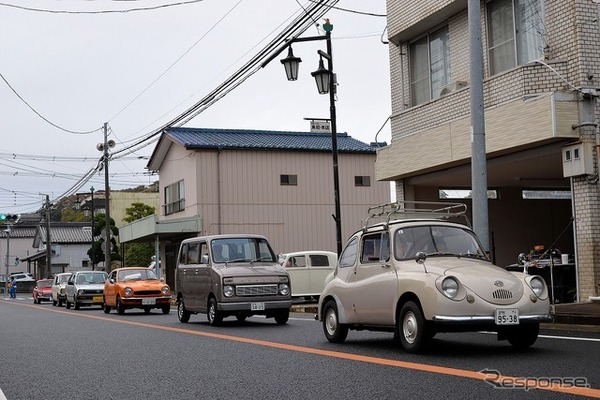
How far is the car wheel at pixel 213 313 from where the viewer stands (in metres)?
17.6

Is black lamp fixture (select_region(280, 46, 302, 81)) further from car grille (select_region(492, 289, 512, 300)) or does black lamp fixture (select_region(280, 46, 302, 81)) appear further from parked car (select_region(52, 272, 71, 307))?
parked car (select_region(52, 272, 71, 307))

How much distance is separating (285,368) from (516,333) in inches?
117

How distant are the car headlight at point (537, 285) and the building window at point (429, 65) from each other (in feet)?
41.1

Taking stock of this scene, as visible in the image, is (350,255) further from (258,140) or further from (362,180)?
(362,180)

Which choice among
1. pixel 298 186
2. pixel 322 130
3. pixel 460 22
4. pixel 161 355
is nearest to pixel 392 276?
pixel 161 355

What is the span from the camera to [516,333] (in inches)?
398

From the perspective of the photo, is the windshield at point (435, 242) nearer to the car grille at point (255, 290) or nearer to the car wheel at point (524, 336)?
the car wheel at point (524, 336)

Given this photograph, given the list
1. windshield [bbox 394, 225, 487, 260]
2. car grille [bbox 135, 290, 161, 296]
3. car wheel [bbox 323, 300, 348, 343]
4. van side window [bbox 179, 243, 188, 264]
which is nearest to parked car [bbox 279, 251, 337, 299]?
car grille [bbox 135, 290, 161, 296]

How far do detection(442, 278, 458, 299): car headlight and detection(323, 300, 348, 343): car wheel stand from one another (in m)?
2.62

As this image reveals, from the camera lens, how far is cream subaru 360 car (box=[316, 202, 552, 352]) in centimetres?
948

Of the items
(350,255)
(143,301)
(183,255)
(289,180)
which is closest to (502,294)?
(350,255)

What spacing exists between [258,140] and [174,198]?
5.78 metres

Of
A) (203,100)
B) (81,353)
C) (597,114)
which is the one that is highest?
(203,100)

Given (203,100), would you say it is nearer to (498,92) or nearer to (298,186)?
(498,92)
